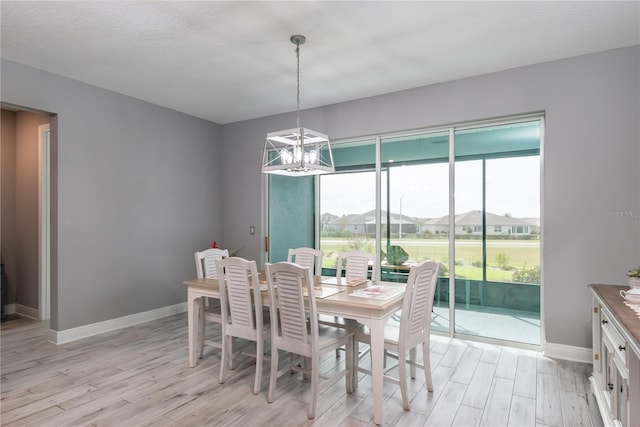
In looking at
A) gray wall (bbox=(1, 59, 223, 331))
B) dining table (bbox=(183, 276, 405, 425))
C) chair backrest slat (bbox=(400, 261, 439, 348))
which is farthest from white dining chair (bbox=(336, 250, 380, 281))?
gray wall (bbox=(1, 59, 223, 331))

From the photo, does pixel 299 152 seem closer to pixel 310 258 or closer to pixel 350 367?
pixel 310 258

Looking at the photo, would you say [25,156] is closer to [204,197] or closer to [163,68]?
[204,197]

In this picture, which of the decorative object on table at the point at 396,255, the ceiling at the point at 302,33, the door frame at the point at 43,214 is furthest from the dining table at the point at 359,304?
the door frame at the point at 43,214

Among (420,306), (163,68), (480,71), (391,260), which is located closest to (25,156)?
(163,68)

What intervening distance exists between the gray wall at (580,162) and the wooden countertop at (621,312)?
653 mm

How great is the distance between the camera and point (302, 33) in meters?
2.93

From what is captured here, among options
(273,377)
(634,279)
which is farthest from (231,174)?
(634,279)

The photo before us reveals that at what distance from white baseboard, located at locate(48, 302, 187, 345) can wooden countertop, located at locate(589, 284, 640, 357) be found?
4.74 meters

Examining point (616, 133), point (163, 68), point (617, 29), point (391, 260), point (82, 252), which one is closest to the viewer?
point (617, 29)

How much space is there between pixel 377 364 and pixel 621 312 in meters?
1.42

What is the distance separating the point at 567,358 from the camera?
3346mm

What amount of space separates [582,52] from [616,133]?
785mm

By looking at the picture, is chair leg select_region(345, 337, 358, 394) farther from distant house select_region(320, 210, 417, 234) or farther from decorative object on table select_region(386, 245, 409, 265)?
distant house select_region(320, 210, 417, 234)

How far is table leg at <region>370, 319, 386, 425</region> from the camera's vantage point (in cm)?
234
